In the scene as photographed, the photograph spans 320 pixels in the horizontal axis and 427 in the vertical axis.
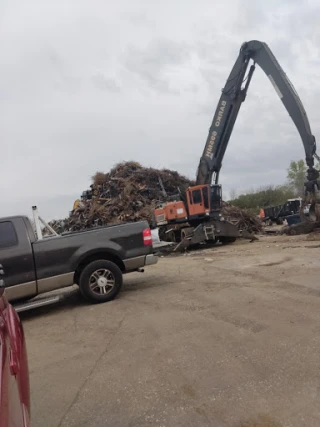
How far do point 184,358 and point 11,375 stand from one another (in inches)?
107

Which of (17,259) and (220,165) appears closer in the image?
(17,259)

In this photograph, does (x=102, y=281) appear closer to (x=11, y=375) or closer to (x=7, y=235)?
(x=7, y=235)

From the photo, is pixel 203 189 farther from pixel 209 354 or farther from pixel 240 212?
pixel 209 354

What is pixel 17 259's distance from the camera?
6.77 meters

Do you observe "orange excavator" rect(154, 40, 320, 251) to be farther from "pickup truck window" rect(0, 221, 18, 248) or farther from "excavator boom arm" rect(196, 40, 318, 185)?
"pickup truck window" rect(0, 221, 18, 248)

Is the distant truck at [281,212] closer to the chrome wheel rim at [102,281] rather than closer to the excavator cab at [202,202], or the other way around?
the excavator cab at [202,202]

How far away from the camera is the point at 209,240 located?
17188mm

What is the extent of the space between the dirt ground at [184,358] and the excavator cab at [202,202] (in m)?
9.08

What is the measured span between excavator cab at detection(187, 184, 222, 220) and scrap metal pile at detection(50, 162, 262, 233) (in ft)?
16.6

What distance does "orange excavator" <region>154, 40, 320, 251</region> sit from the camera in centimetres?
1555

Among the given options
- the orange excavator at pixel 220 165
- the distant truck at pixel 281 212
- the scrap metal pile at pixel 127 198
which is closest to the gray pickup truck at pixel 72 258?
the orange excavator at pixel 220 165

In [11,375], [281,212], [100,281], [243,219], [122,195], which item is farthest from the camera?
[281,212]

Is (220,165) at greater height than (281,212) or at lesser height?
greater

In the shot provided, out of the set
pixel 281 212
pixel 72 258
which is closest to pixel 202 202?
pixel 72 258
